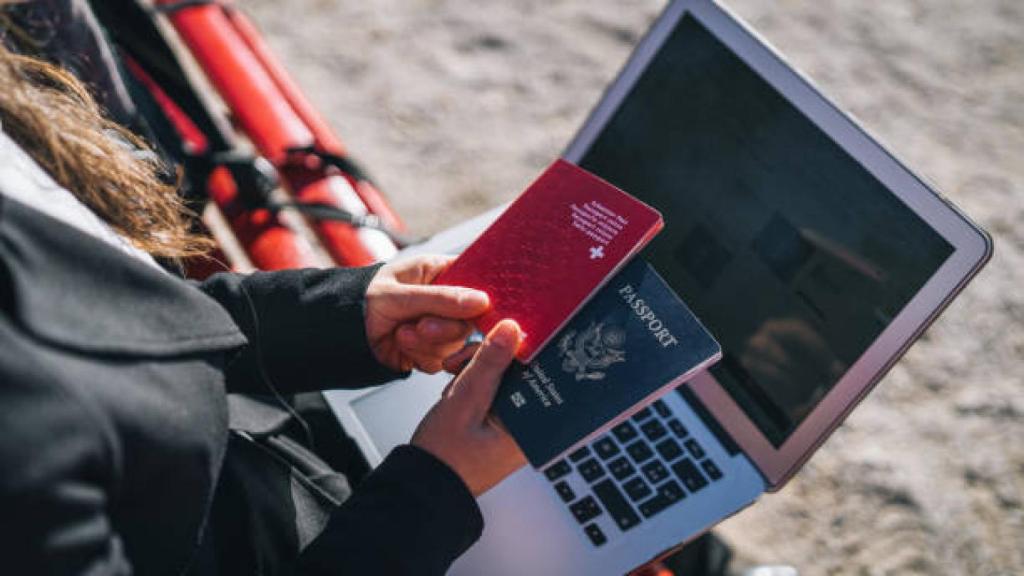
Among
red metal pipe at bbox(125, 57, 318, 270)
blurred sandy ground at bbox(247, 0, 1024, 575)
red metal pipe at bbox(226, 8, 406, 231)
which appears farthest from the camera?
blurred sandy ground at bbox(247, 0, 1024, 575)

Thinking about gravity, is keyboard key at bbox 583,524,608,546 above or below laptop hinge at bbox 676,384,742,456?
below

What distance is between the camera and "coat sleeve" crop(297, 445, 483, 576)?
78cm

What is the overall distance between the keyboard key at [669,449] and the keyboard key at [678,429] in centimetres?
1

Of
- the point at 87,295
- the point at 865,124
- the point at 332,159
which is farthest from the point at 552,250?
the point at 865,124

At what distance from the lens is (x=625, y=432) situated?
105 centimetres

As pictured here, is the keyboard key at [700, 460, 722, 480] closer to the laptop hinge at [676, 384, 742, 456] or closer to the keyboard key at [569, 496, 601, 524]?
the laptop hinge at [676, 384, 742, 456]

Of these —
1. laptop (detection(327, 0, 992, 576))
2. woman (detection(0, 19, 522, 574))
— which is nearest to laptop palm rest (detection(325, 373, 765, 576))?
laptop (detection(327, 0, 992, 576))

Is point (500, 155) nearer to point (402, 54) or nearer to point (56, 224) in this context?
point (402, 54)

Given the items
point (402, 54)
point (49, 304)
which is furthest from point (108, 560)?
point (402, 54)

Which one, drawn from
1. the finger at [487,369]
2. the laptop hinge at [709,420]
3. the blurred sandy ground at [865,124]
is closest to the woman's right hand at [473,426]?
the finger at [487,369]

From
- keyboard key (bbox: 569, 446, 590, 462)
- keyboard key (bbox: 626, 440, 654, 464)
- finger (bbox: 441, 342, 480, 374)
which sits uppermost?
finger (bbox: 441, 342, 480, 374)

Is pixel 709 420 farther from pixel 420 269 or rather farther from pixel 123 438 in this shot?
pixel 123 438

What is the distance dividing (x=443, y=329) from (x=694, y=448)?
15.2 inches

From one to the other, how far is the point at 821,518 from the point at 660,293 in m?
1.17
